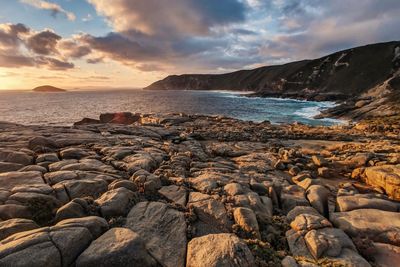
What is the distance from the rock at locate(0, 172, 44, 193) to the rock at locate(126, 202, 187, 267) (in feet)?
16.5

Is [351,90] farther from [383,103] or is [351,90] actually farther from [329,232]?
[329,232]

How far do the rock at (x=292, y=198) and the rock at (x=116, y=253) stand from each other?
678 cm

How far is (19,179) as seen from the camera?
1091 centimetres

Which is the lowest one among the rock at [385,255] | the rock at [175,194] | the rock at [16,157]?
the rock at [385,255]

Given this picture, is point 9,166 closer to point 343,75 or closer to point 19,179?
point 19,179

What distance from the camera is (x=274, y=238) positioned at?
8703mm

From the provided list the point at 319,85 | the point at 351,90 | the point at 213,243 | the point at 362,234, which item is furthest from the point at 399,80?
the point at 213,243

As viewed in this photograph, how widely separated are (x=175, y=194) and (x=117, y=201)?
2720 mm

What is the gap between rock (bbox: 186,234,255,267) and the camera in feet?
21.6

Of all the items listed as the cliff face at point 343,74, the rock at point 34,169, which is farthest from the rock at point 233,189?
the cliff face at point 343,74

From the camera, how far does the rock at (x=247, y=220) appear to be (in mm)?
8758

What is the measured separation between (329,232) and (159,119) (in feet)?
121

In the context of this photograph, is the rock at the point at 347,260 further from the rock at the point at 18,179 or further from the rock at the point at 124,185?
the rock at the point at 18,179

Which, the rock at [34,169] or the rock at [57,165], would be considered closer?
the rock at [34,169]
